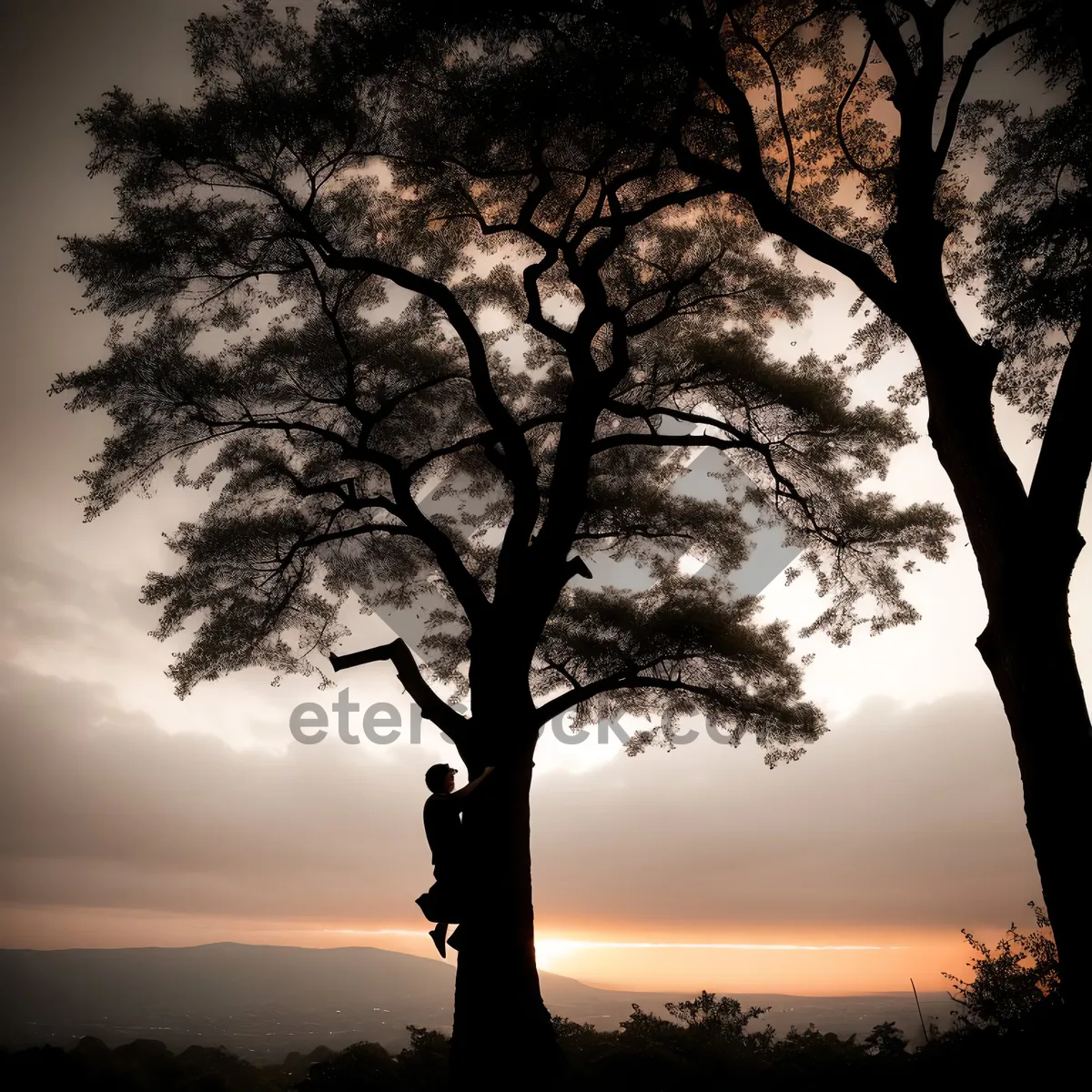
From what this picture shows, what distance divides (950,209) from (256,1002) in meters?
26.3

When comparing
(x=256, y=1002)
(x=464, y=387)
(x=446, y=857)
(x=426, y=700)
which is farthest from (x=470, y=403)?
(x=256, y=1002)

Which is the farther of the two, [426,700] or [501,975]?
[426,700]

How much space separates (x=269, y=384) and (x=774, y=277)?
22.3 ft

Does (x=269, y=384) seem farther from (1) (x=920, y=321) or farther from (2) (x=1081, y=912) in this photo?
(2) (x=1081, y=912)

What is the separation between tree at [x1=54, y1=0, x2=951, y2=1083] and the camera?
811cm

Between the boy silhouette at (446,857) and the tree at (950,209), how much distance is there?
3.48m

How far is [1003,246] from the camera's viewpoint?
6.29m

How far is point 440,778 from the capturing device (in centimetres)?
493

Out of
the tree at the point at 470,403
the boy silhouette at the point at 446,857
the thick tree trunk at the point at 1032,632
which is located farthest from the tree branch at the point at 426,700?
the thick tree trunk at the point at 1032,632

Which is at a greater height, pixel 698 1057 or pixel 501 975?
pixel 501 975

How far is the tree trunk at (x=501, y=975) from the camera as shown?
20.1 ft

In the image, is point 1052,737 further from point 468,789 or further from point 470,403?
point 470,403

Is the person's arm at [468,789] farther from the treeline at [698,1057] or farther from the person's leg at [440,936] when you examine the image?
the treeline at [698,1057]

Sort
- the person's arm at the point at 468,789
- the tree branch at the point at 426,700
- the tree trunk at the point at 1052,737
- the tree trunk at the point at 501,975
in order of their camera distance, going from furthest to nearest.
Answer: the tree branch at the point at 426,700 < the tree trunk at the point at 501,975 < the person's arm at the point at 468,789 < the tree trunk at the point at 1052,737
